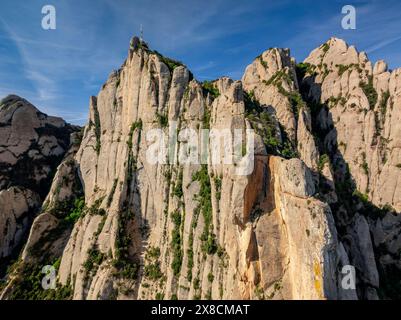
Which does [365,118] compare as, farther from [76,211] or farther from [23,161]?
[23,161]

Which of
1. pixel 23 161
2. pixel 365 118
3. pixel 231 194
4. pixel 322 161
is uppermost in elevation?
pixel 365 118

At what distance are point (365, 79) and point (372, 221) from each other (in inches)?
1150

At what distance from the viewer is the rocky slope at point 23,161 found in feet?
199

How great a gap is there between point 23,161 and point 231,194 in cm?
5221

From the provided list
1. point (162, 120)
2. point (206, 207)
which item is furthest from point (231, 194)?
point (162, 120)

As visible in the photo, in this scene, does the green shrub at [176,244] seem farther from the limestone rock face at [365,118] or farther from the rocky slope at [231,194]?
the limestone rock face at [365,118]

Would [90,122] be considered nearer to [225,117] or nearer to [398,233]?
[225,117]

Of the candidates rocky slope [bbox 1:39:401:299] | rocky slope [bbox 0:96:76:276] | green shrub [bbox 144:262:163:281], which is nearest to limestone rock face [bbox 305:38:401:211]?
rocky slope [bbox 1:39:401:299]

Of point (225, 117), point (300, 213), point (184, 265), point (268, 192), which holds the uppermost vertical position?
point (225, 117)

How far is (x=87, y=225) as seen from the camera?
5366 centimetres

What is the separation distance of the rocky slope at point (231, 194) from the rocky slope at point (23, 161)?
7485 mm

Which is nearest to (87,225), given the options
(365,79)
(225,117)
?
(225,117)

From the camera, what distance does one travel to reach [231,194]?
3803 centimetres

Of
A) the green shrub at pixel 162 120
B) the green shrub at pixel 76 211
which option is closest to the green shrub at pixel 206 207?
the green shrub at pixel 162 120
